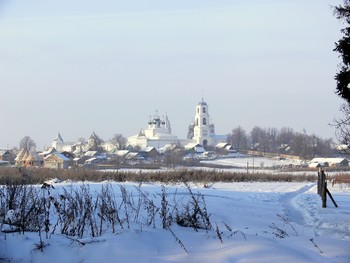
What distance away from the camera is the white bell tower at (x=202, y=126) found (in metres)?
167

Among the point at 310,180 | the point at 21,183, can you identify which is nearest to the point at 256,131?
the point at 310,180

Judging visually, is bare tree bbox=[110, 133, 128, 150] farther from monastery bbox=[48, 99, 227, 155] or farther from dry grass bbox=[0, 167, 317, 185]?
dry grass bbox=[0, 167, 317, 185]

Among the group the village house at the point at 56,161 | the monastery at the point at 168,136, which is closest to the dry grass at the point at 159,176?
the village house at the point at 56,161

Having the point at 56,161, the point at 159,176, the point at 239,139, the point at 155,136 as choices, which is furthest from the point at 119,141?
the point at 159,176

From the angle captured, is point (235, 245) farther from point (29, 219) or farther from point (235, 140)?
point (235, 140)

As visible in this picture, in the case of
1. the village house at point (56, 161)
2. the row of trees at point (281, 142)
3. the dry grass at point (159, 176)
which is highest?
the row of trees at point (281, 142)

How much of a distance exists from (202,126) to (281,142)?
94.1ft

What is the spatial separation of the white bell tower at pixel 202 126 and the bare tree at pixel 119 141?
2290 centimetres

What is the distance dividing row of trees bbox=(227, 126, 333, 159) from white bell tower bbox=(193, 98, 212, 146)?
7.02m

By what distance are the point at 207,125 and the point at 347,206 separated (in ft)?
495

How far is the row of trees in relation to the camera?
12538 cm

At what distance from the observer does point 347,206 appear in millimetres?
19844

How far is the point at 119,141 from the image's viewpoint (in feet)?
520

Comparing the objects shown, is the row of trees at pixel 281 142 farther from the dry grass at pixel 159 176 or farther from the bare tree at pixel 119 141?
the dry grass at pixel 159 176
